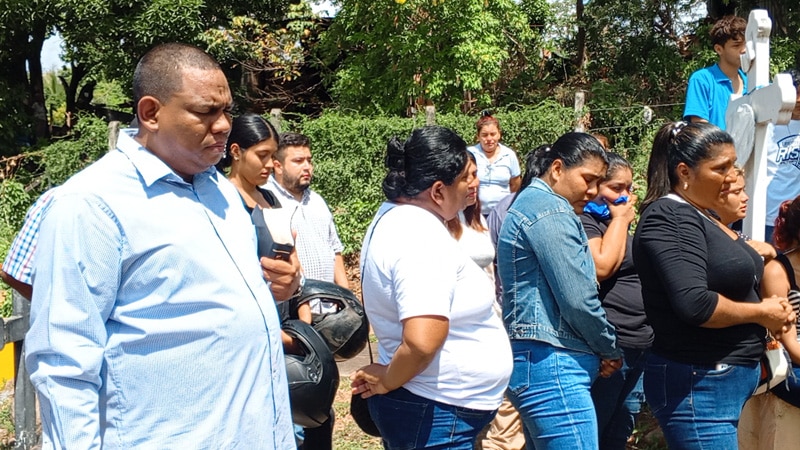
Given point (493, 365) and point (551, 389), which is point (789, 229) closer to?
point (551, 389)

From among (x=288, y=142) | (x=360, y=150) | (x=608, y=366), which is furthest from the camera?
(x=360, y=150)

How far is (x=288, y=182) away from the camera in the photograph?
15.3 feet

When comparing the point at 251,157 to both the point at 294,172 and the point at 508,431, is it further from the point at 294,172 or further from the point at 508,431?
the point at 508,431

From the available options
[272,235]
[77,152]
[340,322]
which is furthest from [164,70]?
[77,152]

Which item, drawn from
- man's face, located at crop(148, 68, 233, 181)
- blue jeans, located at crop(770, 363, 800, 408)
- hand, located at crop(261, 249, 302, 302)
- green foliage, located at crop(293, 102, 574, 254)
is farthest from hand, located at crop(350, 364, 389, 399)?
green foliage, located at crop(293, 102, 574, 254)

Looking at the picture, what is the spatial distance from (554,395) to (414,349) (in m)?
0.78

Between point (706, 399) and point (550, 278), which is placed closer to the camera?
point (706, 399)

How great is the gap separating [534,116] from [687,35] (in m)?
7.37

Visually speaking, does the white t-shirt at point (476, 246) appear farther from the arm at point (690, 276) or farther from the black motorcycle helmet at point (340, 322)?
the arm at point (690, 276)

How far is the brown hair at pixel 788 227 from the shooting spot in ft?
11.5

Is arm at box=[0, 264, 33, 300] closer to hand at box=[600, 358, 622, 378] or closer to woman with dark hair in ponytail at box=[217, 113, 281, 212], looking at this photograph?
woman with dark hair in ponytail at box=[217, 113, 281, 212]

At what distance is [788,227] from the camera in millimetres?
3553

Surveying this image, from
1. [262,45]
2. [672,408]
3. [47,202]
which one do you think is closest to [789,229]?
[672,408]

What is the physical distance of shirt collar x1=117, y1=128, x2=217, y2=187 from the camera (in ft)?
6.76
